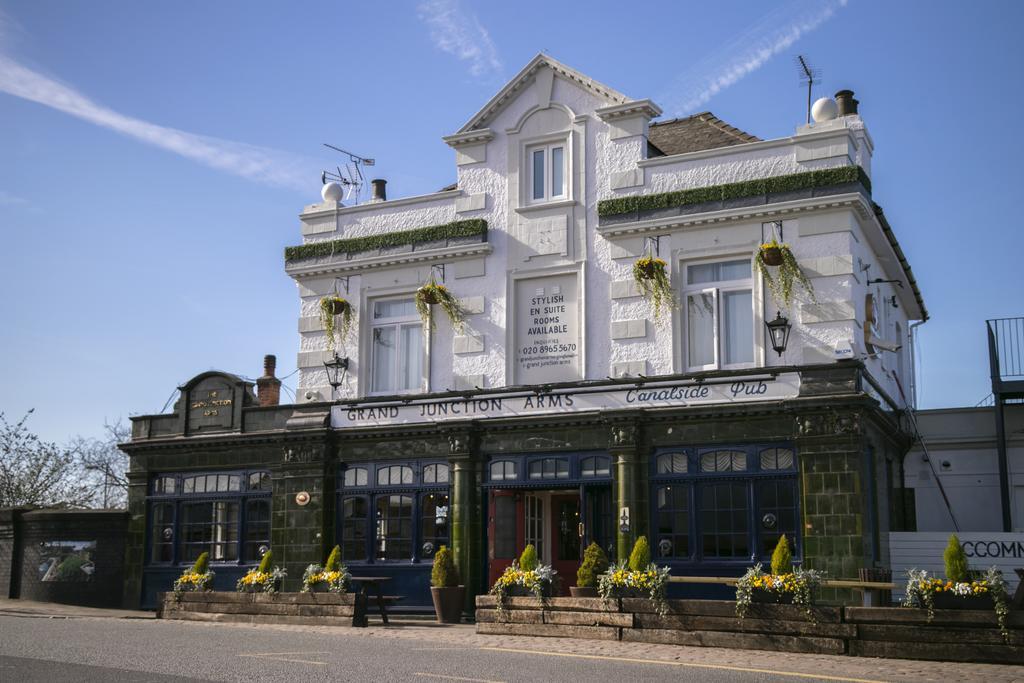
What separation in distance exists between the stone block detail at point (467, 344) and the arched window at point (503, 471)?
225cm

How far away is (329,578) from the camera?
19.3 meters

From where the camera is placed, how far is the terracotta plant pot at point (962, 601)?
13.3 metres

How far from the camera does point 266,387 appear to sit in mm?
25531

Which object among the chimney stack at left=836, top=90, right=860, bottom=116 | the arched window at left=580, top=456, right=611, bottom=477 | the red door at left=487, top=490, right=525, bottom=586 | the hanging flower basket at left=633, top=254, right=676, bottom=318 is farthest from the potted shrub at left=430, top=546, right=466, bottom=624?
the chimney stack at left=836, top=90, right=860, bottom=116

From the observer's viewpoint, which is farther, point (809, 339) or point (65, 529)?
point (65, 529)

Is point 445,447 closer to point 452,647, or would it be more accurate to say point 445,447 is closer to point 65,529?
point 452,647

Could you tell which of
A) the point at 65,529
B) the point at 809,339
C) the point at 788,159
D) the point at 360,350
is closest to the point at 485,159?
the point at 360,350

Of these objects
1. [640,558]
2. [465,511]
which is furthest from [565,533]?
[640,558]

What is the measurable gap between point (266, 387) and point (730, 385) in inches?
438

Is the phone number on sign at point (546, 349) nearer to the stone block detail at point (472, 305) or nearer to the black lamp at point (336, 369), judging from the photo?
the stone block detail at point (472, 305)

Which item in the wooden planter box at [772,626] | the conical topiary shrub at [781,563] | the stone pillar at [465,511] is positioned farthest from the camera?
the stone pillar at [465,511]

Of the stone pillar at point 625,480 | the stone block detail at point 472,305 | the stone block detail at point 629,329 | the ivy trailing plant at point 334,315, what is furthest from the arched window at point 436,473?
the stone block detail at point 629,329

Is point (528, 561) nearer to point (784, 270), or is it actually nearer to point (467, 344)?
point (467, 344)

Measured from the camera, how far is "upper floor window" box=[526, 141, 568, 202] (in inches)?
874
